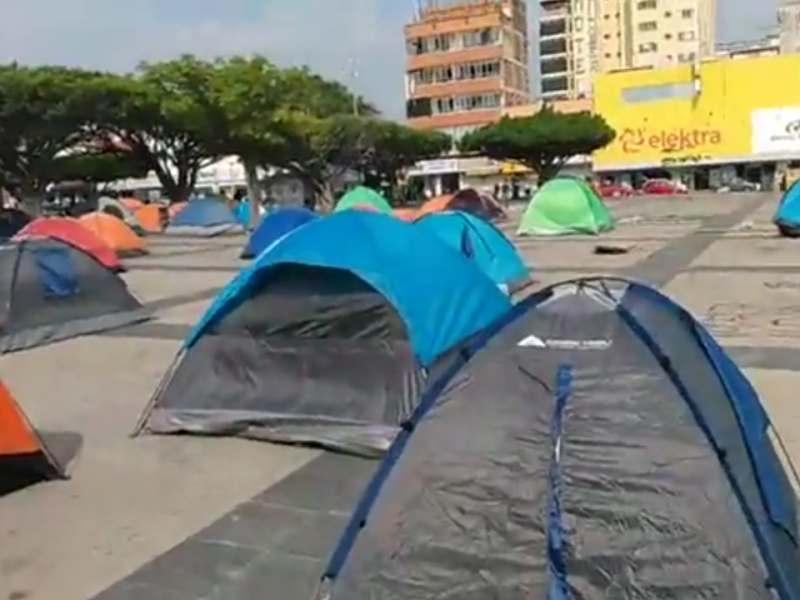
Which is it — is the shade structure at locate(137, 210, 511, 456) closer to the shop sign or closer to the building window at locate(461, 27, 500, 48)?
the shop sign

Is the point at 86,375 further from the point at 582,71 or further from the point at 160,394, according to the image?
the point at 582,71

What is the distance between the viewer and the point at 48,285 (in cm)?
1316

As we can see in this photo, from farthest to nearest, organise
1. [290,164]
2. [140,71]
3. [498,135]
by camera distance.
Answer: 1. [498,135]
2. [290,164]
3. [140,71]

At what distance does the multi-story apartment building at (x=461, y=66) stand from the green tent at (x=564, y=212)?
6738 cm

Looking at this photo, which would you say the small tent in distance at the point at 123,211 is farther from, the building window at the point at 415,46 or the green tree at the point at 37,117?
the building window at the point at 415,46

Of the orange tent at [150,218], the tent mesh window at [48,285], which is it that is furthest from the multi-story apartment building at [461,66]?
the tent mesh window at [48,285]

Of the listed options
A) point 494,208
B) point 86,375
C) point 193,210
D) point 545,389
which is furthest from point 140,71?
point 545,389

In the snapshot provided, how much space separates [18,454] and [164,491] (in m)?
1.04

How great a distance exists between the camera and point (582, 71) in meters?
125

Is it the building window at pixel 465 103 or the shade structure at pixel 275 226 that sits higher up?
the building window at pixel 465 103

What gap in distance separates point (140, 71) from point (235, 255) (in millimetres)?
18285

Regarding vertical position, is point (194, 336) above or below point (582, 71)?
below

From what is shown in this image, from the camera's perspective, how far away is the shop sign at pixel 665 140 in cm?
7531

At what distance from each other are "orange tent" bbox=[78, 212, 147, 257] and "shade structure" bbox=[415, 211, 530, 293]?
12708mm
